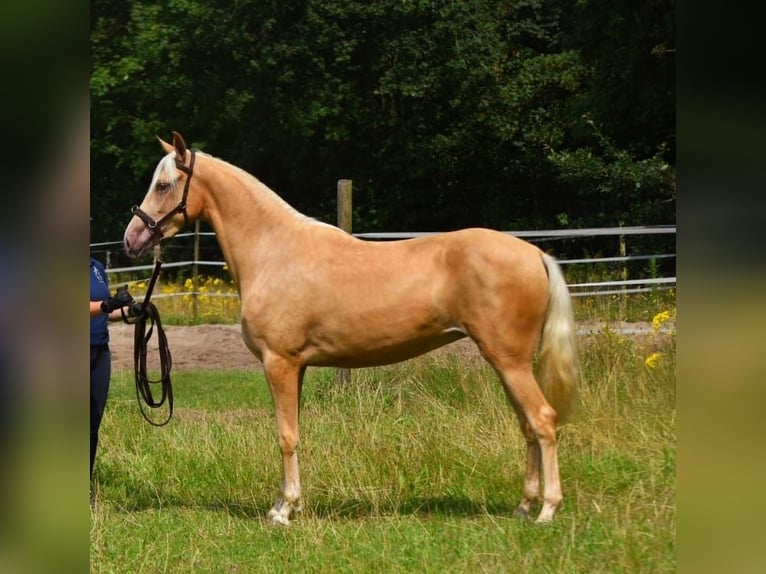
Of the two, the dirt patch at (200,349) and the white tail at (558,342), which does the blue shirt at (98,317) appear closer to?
the white tail at (558,342)

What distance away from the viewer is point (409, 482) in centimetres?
473

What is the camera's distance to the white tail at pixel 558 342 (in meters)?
4.18

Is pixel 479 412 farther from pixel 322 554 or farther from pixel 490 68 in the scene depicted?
pixel 490 68

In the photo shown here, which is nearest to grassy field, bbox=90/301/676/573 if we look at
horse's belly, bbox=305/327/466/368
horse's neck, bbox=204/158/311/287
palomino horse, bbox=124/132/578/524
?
palomino horse, bbox=124/132/578/524

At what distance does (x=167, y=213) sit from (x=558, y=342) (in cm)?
207

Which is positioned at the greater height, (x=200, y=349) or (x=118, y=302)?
(x=118, y=302)

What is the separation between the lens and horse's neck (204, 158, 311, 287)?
15.1 feet

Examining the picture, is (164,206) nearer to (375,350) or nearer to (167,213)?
(167,213)

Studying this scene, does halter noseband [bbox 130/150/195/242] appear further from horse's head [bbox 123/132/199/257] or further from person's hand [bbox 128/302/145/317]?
person's hand [bbox 128/302/145/317]

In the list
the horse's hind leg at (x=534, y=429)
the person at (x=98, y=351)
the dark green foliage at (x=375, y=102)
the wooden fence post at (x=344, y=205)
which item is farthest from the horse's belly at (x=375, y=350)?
the dark green foliage at (x=375, y=102)

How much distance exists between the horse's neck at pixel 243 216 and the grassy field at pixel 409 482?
1242 millimetres

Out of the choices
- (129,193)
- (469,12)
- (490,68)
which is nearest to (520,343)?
(490,68)

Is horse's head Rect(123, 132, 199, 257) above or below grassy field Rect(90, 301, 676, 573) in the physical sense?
above

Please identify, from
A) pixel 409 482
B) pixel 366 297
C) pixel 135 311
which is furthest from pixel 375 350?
pixel 135 311
